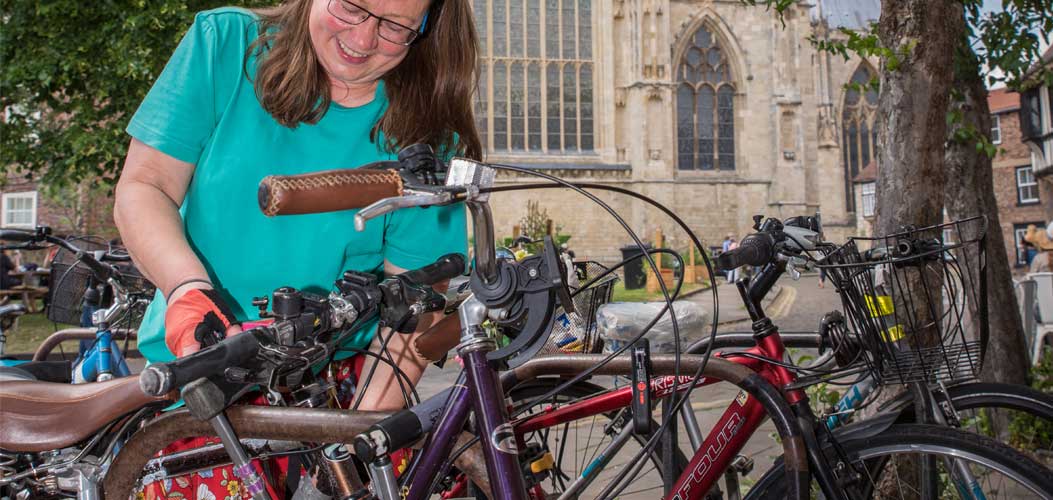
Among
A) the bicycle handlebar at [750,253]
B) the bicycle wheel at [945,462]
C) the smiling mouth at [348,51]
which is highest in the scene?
the smiling mouth at [348,51]

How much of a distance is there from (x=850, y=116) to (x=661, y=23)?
10.5 m

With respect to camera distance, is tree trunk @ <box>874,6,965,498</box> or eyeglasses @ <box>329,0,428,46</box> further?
tree trunk @ <box>874,6,965,498</box>

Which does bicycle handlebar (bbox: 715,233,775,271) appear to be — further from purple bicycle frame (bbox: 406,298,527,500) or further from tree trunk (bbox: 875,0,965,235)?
tree trunk (bbox: 875,0,965,235)

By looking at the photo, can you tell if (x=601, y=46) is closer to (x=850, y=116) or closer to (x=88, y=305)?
(x=850, y=116)

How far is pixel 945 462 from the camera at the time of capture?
1966 mm

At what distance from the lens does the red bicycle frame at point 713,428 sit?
1883mm

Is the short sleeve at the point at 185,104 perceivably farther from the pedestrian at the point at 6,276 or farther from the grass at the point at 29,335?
the pedestrian at the point at 6,276

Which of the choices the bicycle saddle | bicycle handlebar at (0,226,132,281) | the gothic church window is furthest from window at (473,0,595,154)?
the bicycle saddle

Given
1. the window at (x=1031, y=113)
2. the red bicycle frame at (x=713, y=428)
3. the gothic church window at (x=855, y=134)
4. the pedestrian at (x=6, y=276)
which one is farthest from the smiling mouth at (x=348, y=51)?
the gothic church window at (x=855, y=134)

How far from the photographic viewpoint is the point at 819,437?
6.25ft

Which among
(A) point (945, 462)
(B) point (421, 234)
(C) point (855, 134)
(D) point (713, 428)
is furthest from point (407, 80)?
(C) point (855, 134)

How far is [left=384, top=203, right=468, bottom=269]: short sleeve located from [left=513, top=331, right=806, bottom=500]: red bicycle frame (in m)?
0.44

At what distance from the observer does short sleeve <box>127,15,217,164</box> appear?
1.60 metres

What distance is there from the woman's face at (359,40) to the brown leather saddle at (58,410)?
0.74 m
